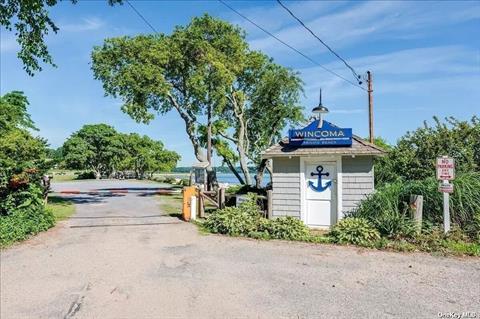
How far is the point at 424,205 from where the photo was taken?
10.3 meters

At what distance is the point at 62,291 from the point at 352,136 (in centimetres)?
882

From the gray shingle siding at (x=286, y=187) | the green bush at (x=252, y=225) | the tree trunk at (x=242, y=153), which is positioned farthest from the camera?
the tree trunk at (x=242, y=153)

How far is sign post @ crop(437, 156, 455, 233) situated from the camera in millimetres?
9445

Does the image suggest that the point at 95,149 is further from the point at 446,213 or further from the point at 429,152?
the point at 446,213

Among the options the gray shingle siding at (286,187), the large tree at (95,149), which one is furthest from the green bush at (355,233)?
the large tree at (95,149)

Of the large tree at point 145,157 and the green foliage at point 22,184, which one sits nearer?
the green foliage at point 22,184

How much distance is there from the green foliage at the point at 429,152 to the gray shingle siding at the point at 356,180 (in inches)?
137

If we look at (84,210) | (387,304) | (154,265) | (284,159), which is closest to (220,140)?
(84,210)

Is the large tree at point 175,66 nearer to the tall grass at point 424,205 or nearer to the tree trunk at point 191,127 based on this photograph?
the tree trunk at point 191,127

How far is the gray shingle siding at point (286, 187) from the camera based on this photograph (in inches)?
489

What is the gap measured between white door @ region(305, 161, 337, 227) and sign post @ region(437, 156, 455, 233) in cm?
307

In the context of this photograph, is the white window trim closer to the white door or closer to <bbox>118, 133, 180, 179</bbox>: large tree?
the white door

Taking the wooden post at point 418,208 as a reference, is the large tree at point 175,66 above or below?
above

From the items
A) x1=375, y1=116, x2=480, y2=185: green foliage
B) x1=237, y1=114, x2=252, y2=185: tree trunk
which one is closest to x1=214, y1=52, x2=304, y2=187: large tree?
x1=237, y1=114, x2=252, y2=185: tree trunk
